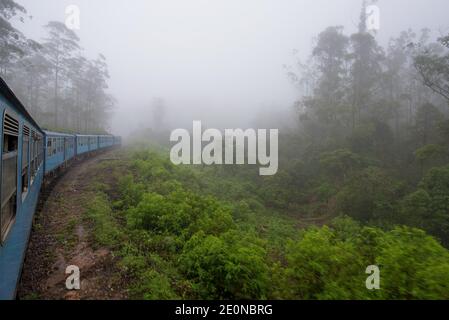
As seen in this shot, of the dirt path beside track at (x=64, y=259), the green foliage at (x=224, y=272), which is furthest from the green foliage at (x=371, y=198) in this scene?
the dirt path beside track at (x=64, y=259)

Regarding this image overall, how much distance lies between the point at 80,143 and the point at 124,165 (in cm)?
580

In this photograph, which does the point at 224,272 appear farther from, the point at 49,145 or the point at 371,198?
the point at 371,198

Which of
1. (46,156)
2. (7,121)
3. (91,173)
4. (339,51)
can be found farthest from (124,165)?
(339,51)

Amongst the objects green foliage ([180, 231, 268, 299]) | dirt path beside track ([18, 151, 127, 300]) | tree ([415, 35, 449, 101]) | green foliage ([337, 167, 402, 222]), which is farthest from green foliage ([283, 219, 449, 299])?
tree ([415, 35, 449, 101])

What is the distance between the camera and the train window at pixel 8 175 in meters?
3.33

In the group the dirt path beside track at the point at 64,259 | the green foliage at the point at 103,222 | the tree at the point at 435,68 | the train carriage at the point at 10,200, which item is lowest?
the dirt path beside track at the point at 64,259

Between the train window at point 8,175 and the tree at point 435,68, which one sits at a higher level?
the tree at point 435,68

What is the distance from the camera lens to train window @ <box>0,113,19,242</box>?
3334mm

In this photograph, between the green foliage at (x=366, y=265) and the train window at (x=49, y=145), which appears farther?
the train window at (x=49, y=145)

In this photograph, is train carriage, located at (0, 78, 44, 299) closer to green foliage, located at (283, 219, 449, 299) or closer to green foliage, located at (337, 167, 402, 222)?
green foliage, located at (283, 219, 449, 299)

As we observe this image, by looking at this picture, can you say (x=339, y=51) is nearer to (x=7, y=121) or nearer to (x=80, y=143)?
(x=80, y=143)

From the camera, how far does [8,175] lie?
143 inches

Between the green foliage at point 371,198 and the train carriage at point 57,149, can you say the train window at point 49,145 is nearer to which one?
the train carriage at point 57,149

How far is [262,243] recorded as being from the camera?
759 centimetres
